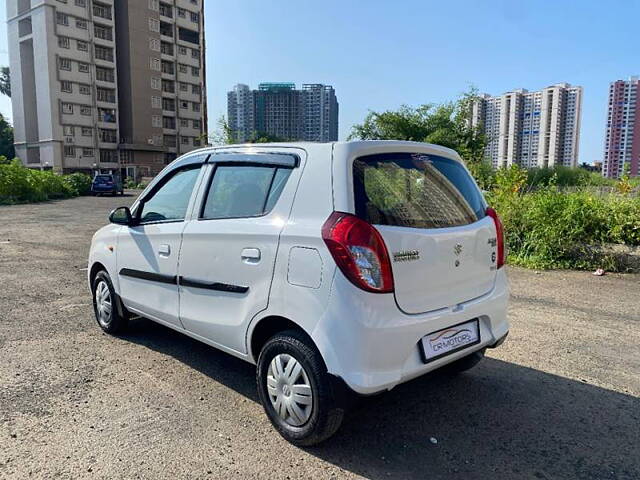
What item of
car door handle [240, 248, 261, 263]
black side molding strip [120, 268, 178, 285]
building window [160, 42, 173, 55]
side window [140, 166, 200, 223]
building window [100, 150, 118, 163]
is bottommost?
black side molding strip [120, 268, 178, 285]

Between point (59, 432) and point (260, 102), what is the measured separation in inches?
2573

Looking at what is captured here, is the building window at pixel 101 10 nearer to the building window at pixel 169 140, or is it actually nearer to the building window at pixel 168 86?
the building window at pixel 168 86

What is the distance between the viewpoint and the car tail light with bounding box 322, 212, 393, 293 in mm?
2553

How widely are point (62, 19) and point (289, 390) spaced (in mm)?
69414

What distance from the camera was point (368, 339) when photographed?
2510mm

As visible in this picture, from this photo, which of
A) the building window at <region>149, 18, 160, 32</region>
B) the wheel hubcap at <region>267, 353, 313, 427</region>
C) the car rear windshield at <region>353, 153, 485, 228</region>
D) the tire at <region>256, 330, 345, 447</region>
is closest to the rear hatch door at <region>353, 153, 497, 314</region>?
the car rear windshield at <region>353, 153, 485, 228</region>

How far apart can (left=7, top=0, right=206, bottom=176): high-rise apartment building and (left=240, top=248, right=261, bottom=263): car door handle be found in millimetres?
65231

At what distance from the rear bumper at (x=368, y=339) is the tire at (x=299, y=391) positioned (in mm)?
124

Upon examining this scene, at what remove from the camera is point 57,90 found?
193 ft

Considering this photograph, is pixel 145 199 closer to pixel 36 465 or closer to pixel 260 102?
pixel 36 465

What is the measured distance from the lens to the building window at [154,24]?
67062 mm

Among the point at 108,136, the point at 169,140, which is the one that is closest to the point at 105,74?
the point at 108,136

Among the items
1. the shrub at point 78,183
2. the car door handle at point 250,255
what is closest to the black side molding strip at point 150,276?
the car door handle at point 250,255

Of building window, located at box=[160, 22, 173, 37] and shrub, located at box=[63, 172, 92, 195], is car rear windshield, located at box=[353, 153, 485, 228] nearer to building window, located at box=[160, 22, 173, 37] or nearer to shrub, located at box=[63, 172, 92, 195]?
shrub, located at box=[63, 172, 92, 195]
